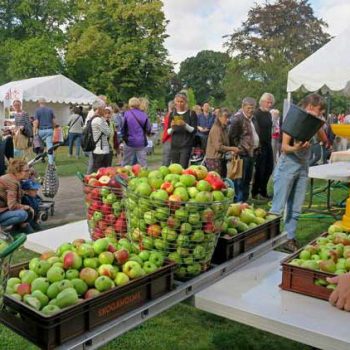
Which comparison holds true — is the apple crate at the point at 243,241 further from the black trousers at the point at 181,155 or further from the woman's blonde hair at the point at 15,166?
the black trousers at the point at 181,155

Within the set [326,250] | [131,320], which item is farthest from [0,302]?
[326,250]

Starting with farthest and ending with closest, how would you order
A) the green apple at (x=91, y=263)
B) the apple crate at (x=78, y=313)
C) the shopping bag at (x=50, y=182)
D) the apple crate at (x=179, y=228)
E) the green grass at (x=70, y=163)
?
the green grass at (x=70, y=163) < the shopping bag at (x=50, y=182) < the apple crate at (x=179, y=228) < the green apple at (x=91, y=263) < the apple crate at (x=78, y=313)

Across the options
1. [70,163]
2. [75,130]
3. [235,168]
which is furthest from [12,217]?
[75,130]

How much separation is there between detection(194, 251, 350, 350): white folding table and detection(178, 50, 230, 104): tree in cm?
8166

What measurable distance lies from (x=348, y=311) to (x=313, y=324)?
20 cm

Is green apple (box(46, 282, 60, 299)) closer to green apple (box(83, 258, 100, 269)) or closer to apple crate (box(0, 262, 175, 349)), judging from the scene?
apple crate (box(0, 262, 175, 349))

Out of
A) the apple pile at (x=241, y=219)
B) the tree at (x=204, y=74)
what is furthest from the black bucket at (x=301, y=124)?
the tree at (x=204, y=74)

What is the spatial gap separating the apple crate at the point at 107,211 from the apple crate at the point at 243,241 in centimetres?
49

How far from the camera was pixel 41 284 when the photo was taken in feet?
5.30

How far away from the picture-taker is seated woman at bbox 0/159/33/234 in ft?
17.9

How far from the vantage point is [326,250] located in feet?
7.22

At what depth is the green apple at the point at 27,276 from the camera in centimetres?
168

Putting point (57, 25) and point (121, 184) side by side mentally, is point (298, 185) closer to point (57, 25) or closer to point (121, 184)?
point (121, 184)

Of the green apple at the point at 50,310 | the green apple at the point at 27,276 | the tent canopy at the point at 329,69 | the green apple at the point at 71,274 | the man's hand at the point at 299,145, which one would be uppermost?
the tent canopy at the point at 329,69
